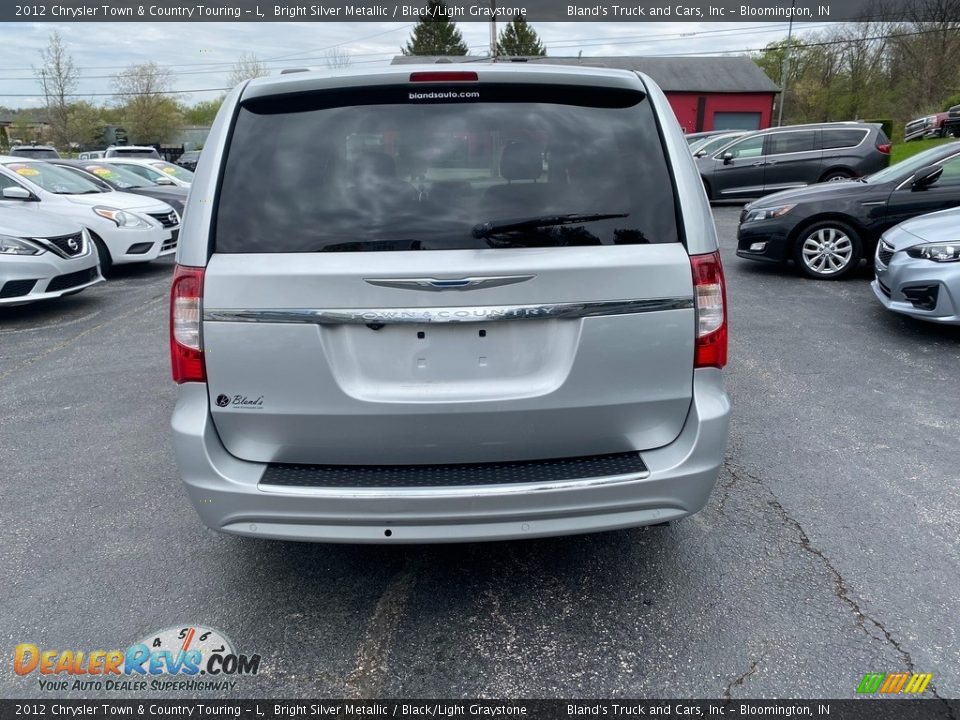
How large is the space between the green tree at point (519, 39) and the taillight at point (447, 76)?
66586 millimetres

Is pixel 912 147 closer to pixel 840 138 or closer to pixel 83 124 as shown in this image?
pixel 840 138

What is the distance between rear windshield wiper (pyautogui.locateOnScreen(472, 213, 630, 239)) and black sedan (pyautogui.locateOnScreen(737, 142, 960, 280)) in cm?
688

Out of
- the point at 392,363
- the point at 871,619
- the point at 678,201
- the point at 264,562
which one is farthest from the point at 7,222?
the point at 871,619

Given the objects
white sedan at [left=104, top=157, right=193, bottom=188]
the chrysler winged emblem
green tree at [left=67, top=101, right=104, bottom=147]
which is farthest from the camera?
green tree at [left=67, top=101, right=104, bottom=147]

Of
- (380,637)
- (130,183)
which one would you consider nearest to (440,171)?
(380,637)

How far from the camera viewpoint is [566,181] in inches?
96.3

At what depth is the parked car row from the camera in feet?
24.0

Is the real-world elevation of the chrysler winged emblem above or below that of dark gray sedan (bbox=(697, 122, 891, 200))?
above

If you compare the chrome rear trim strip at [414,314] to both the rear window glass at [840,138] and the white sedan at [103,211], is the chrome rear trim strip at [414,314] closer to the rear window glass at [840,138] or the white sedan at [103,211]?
the white sedan at [103,211]

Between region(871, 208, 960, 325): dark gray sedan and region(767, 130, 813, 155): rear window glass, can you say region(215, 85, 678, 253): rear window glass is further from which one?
region(767, 130, 813, 155): rear window glass

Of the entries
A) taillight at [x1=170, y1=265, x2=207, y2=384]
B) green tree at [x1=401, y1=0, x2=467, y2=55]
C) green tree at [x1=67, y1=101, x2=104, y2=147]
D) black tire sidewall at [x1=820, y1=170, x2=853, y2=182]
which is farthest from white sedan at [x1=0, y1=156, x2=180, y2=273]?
green tree at [x1=401, y1=0, x2=467, y2=55]

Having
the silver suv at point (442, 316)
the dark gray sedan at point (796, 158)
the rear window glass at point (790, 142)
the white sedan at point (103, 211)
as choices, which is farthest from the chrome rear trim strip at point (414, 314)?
the rear window glass at point (790, 142)

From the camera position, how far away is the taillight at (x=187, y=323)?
2.35 meters

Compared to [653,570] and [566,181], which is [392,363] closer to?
[566,181]
